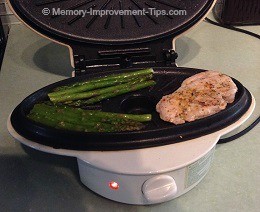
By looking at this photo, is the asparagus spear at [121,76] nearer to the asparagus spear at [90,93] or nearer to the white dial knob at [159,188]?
the asparagus spear at [90,93]

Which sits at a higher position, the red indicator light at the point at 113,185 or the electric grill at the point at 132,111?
the electric grill at the point at 132,111

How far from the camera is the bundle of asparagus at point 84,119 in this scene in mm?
648

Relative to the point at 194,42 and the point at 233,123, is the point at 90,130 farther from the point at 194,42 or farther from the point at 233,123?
the point at 194,42

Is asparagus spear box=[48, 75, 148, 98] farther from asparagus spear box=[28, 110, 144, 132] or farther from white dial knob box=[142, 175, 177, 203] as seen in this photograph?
white dial knob box=[142, 175, 177, 203]

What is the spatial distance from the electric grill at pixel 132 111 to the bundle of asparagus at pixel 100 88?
0.02 metres

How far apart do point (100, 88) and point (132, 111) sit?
0.09 meters

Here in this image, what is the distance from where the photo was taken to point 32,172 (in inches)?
28.8

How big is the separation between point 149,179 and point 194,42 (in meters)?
0.74

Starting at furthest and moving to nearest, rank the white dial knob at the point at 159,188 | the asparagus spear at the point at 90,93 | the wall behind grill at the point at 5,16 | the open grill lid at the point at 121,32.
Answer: the wall behind grill at the point at 5,16 → the open grill lid at the point at 121,32 → the asparagus spear at the point at 90,93 → the white dial knob at the point at 159,188

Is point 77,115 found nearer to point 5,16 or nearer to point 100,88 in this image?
Result: point 100,88

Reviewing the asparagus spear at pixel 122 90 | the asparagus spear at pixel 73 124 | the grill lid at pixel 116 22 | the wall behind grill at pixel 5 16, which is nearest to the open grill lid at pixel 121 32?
the grill lid at pixel 116 22

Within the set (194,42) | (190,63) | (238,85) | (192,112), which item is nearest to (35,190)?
(192,112)

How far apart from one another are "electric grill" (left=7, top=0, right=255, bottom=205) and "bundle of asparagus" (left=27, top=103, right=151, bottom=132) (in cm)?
3

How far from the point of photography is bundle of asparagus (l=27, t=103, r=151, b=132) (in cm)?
65
